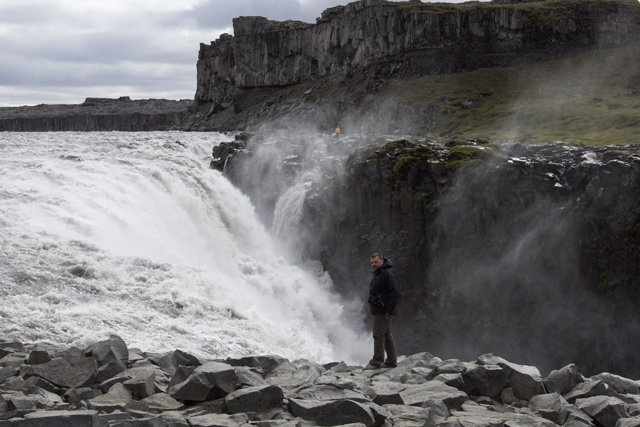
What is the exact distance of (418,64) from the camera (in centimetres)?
9475

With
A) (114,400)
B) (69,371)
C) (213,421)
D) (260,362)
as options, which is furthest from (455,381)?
(69,371)

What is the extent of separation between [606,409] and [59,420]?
34.4ft

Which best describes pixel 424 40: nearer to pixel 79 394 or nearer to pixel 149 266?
pixel 149 266

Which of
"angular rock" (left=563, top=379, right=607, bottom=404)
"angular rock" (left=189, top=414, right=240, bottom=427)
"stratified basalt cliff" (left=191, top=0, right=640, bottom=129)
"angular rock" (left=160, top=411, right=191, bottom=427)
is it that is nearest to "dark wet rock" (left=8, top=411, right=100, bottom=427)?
"angular rock" (left=160, top=411, right=191, bottom=427)

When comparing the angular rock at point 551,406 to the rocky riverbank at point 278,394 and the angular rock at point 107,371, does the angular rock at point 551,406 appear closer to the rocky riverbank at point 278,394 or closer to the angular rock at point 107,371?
the rocky riverbank at point 278,394

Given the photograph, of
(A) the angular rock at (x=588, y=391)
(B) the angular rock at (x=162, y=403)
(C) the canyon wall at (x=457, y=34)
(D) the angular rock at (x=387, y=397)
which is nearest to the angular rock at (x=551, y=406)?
(A) the angular rock at (x=588, y=391)

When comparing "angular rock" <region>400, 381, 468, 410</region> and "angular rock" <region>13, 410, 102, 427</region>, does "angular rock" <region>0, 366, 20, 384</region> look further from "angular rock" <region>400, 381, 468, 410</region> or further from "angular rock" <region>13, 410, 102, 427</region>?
"angular rock" <region>400, 381, 468, 410</region>

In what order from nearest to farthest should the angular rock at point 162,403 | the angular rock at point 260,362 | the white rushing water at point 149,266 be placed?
the angular rock at point 162,403
the angular rock at point 260,362
the white rushing water at point 149,266

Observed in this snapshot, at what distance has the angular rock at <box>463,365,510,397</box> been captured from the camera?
607 inches

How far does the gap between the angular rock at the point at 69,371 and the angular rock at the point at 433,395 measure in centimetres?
638

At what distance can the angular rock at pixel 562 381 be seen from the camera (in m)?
15.8

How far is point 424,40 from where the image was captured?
9538 centimetres

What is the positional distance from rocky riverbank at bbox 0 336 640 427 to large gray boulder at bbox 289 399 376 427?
0.02m

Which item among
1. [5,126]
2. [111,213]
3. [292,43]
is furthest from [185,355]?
[5,126]
